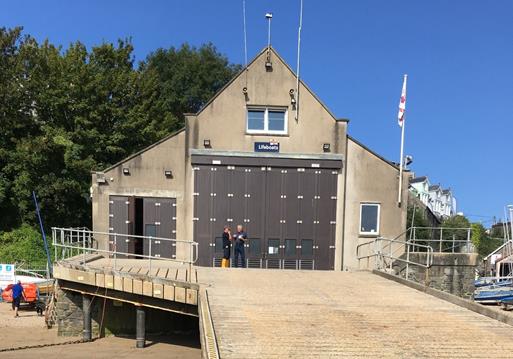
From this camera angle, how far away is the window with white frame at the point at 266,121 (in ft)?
57.8

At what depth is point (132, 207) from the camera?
1722cm

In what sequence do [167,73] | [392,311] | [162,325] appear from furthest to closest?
[167,73], [162,325], [392,311]

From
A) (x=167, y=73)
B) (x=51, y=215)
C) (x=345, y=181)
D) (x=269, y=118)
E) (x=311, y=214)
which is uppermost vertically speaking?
(x=167, y=73)

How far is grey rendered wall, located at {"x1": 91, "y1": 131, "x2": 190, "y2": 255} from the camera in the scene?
56.4 ft

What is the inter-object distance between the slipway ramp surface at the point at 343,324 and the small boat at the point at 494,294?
53.4ft

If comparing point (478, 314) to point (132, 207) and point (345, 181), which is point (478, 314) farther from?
point (132, 207)

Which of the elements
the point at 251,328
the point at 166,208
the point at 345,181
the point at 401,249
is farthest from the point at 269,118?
the point at 251,328

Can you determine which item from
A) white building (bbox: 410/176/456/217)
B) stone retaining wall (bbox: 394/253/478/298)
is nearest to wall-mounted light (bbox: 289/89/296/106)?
stone retaining wall (bbox: 394/253/478/298)

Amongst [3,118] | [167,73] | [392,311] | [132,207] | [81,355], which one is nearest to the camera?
[392,311]

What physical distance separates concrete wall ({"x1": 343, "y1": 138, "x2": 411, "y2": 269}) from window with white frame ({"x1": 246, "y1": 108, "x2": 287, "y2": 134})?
2.81 m

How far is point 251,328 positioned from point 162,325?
28.2 feet

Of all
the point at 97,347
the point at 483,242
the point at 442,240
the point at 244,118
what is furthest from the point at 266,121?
the point at 483,242

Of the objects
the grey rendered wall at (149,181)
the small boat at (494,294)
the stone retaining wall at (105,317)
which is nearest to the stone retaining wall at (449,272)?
the stone retaining wall at (105,317)

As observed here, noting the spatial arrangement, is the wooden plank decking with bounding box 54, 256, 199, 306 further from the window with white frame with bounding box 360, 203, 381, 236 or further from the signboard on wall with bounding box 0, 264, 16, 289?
the signboard on wall with bounding box 0, 264, 16, 289
